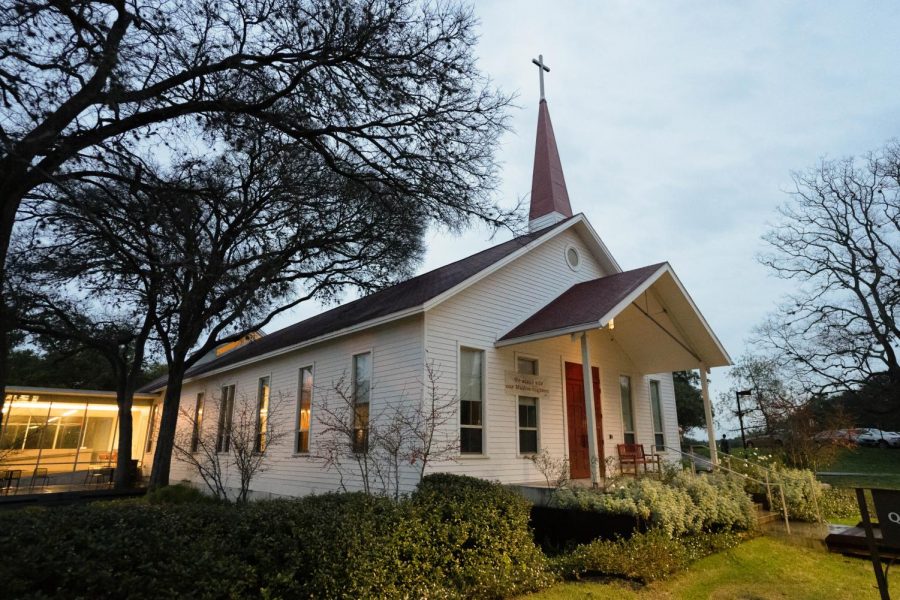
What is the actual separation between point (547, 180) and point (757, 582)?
42.3 ft

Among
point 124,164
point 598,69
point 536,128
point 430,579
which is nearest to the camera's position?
point 430,579

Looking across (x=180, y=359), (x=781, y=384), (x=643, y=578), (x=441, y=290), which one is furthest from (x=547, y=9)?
(x=781, y=384)

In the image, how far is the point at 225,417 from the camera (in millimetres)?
16875

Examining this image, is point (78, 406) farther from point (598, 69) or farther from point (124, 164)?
point (598, 69)

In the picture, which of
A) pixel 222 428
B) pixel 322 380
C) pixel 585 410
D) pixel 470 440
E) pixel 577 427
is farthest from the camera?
pixel 222 428

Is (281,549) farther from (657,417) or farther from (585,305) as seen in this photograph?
(657,417)

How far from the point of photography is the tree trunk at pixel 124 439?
18.3 m

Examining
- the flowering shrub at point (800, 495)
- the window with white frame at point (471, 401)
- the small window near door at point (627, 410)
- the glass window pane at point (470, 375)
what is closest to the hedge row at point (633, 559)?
the window with white frame at point (471, 401)

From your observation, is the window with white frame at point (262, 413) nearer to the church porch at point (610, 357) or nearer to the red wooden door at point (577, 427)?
the church porch at point (610, 357)

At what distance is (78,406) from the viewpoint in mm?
22422

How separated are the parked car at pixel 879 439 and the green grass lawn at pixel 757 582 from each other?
3508 centimetres

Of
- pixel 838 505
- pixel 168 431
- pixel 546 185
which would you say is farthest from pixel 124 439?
pixel 838 505

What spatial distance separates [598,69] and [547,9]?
19.5 ft

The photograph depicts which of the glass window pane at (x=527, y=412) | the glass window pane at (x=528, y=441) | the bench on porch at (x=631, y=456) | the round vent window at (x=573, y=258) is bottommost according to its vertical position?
the bench on porch at (x=631, y=456)
